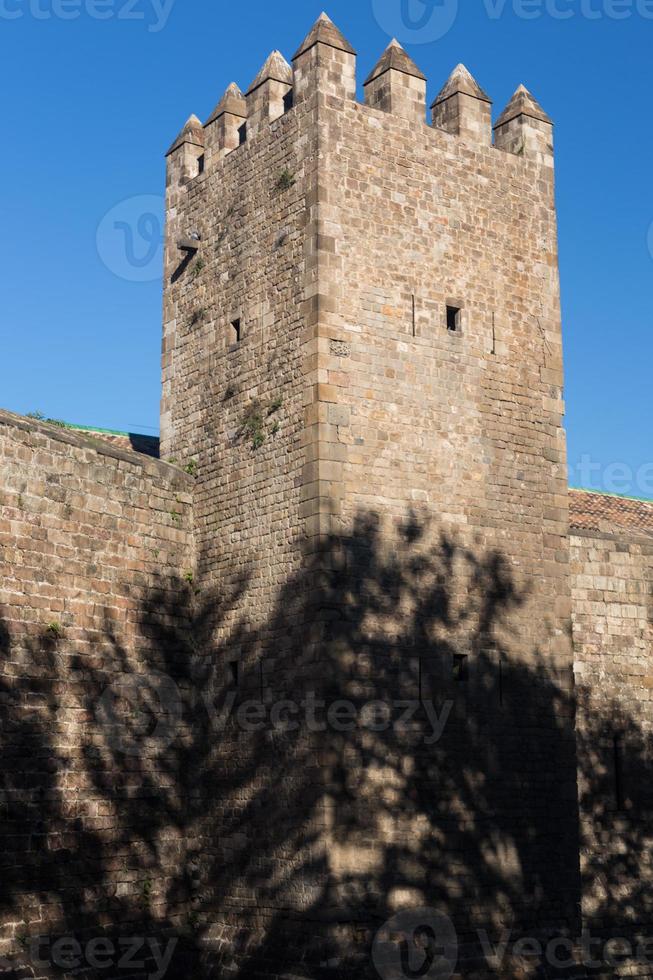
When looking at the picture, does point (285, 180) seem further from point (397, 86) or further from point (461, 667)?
point (461, 667)

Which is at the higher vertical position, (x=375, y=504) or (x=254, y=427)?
(x=254, y=427)

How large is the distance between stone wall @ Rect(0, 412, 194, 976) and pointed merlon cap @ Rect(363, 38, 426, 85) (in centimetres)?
562

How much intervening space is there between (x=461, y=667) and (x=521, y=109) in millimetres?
7557

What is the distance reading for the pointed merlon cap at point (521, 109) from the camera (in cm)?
1800

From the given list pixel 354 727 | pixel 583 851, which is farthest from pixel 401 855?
pixel 583 851

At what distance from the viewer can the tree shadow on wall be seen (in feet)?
46.3

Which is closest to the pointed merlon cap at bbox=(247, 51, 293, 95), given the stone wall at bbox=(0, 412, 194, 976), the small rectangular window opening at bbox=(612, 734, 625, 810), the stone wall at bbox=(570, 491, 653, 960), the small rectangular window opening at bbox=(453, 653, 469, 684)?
the stone wall at bbox=(0, 412, 194, 976)

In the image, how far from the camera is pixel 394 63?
54.7ft

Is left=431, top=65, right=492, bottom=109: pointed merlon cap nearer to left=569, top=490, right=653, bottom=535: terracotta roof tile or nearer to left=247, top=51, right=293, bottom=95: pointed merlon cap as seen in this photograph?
left=247, top=51, right=293, bottom=95: pointed merlon cap

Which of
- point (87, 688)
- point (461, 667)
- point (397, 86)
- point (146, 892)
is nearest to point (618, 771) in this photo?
point (461, 667)

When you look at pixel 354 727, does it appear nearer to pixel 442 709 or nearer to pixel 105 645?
pixel 442 709

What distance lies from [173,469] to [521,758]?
552 cm

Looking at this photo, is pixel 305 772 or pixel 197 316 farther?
pixel 197 316

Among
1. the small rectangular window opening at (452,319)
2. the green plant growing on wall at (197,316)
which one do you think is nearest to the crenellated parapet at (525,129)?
the small rectangular window opening at (452,319)
